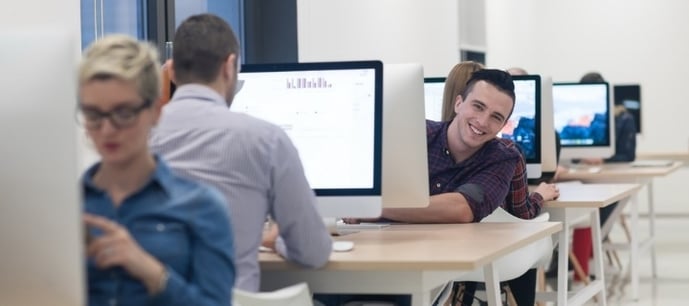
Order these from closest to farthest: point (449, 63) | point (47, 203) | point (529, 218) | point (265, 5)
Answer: point (47, 203)
point (529, 218)
point (265, 5)
point (449, 63)

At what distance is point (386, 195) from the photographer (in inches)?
131

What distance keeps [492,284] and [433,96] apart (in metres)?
1.28

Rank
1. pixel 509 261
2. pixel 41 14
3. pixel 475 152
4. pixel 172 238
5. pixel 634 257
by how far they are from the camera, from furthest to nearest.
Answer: pixel 634 257, pixel 41 14, pixel 509 261, pixel 475 152, pixel 172 238

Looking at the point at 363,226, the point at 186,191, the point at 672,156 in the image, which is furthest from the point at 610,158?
the point at 186,191

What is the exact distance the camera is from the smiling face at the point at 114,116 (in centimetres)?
167

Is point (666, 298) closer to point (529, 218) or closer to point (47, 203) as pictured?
point (529, 218)

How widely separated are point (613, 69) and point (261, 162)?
9.51 metres

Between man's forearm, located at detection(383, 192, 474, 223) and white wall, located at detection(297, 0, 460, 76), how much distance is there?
345 centimetres

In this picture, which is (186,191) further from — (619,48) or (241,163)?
(619,48)

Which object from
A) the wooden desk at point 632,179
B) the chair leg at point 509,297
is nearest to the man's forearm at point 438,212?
the chair leg at point 509,297

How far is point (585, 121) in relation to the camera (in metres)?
6.87

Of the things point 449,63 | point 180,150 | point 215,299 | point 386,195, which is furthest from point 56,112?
point 449,63

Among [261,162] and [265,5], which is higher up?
[265,5]

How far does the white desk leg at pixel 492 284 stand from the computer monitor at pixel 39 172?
189 centimetres
